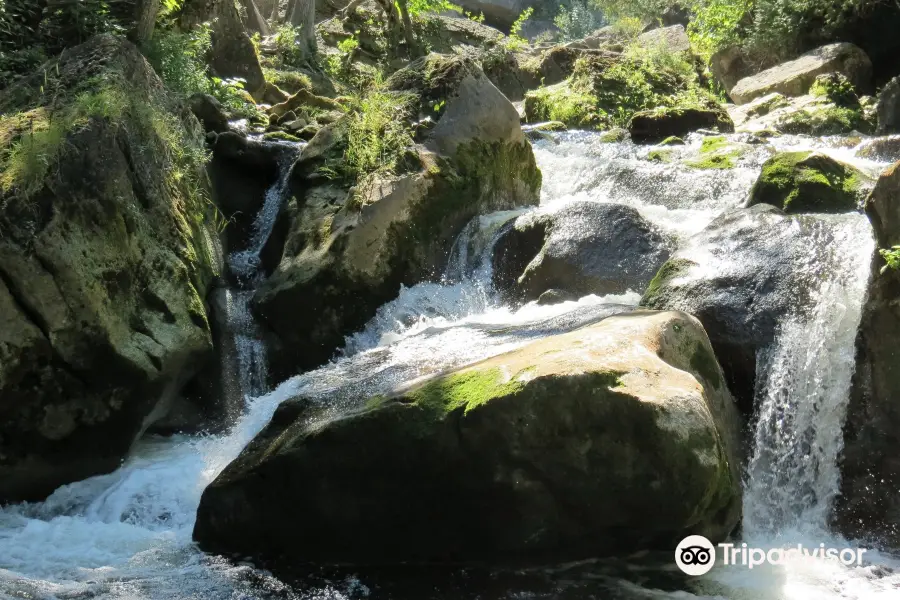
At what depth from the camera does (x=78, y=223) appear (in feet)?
19.9

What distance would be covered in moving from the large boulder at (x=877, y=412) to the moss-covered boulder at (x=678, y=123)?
25.5 feet

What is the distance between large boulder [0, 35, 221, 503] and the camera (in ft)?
18.8

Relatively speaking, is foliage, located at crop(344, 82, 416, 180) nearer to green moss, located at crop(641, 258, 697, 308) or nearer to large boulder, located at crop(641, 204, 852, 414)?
green moss, located at crop(641, 258, 697, 308)

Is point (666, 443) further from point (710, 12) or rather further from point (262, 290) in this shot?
point (710, 12)

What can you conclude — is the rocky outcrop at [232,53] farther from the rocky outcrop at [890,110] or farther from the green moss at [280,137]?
the rocky outcrop at [890,110]

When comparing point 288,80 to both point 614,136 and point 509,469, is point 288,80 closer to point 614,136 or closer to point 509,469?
point 614,136

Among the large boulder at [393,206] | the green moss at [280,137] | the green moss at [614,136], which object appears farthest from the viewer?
the green moss at [614,136]

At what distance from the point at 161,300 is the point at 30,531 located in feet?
6.60

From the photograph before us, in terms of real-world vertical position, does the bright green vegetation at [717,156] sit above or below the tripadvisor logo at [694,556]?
above

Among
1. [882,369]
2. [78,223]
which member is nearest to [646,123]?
[882,369]

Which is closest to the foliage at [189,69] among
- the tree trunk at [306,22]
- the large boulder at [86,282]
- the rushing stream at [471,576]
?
the large boulder at [86,282]

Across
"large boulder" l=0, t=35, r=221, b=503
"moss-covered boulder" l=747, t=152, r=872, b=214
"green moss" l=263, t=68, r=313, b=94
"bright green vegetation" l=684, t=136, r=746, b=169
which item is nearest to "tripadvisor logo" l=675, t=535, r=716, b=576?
"large boulder" l=0, t=35, r=221, b=503

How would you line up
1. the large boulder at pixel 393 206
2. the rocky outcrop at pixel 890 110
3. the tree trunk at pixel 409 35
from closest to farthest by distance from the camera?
the large boulder at pixel 393 206 < the rocky outcrop at pixel 890 110 < the tree trunk at pixel 409 35

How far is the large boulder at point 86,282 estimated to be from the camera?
18.8ft
